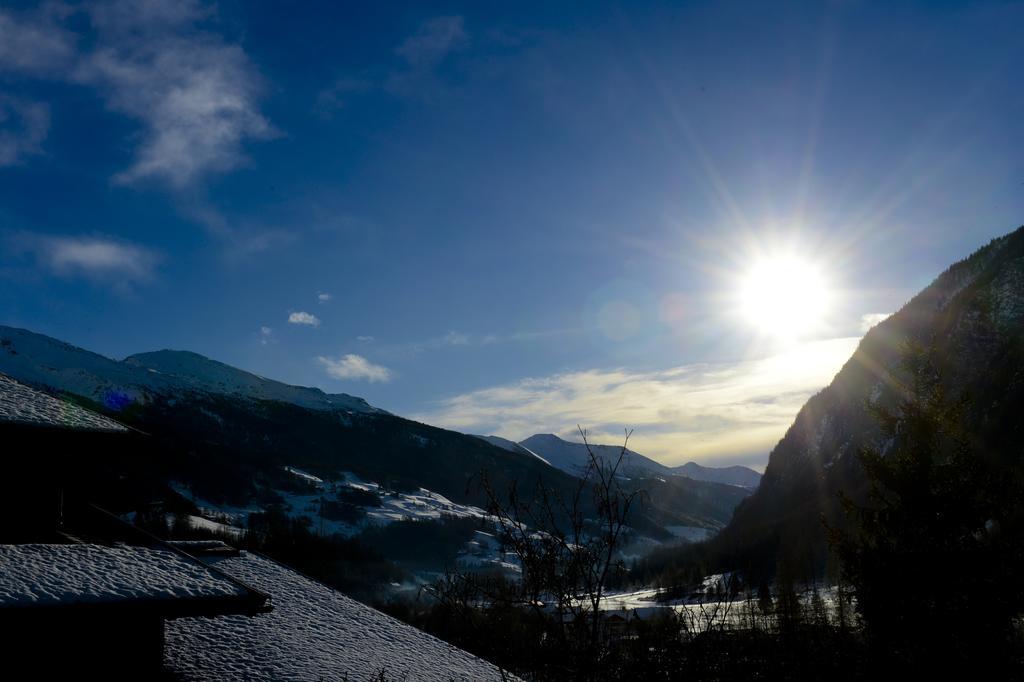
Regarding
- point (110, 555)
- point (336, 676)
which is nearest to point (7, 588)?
point (110, 555)

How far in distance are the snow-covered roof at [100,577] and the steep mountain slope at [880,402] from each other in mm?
82651

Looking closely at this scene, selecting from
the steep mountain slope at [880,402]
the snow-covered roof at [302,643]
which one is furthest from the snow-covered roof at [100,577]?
the steep mountain slope at [880,402]

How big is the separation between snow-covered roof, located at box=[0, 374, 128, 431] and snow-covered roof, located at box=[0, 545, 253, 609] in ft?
4.66

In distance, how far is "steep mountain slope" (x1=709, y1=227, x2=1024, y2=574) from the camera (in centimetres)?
10238

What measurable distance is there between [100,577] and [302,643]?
202 inches

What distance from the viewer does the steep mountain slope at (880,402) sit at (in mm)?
102375

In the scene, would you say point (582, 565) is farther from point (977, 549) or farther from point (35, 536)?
point (977, 549)

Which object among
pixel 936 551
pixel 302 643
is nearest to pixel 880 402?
pixel 936 551

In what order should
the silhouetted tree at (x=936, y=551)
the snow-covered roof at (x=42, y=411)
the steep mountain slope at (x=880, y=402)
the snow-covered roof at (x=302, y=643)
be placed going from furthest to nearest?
the steep mountain slope at (x=880, y=402) → the silhouetted tree at (x=936, y=551) → the snow-covered roof at (x=302, y=643) → the snow-covered roof at (x=42, y=411)

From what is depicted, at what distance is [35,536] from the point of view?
6891 mm

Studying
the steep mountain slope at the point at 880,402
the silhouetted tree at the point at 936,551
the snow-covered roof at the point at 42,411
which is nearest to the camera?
the snow-covered roof at the point at 42,411

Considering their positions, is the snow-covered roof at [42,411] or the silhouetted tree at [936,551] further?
the silhouetted tree at [936,551]

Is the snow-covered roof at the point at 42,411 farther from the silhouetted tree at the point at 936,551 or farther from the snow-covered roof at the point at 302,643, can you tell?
the silhouetted tree at the point at 936,551

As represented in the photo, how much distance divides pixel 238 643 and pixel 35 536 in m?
3.59
